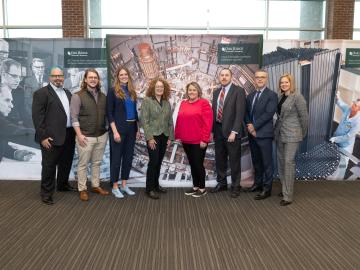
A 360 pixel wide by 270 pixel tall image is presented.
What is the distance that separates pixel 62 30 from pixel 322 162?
667cm

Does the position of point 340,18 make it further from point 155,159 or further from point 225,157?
point 155,159

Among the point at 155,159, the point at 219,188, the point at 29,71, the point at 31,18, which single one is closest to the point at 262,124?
the point at 219,188

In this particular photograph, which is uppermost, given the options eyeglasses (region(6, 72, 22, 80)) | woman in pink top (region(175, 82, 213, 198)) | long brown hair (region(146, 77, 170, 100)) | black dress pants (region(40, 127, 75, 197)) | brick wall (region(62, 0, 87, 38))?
brick wall (region(62, 0, 87, 38))

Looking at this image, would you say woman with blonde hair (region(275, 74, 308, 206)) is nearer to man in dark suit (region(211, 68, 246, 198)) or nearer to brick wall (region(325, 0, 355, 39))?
man in dark suit (region(211, 68, 246, 198))

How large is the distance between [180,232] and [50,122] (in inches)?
73.6

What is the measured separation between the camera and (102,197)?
4.10 m

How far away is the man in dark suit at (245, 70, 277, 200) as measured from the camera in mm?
3941

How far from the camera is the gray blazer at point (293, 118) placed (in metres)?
3.76

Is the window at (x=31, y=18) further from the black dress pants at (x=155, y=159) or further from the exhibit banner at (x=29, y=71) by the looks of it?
the black dress pants at (x=155, y=159)

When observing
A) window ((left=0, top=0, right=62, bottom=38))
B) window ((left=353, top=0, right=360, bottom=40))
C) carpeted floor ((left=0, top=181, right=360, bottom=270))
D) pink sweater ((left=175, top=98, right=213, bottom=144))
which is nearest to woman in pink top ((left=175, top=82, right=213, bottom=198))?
pink sweater ((left=175, top=98, right=213, bottom=144))

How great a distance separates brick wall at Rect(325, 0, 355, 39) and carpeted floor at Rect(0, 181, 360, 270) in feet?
18.9

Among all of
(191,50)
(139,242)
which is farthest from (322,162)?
(139,242)

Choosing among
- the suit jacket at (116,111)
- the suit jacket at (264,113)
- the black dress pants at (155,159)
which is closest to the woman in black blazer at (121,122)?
the suit jacket at (116,111)

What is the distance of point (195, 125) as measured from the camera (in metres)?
3.97
